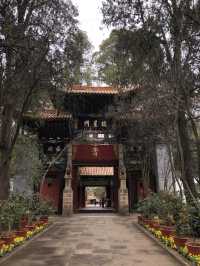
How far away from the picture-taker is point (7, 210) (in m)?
8.34

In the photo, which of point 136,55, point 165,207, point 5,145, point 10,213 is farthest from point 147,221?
point 136,55

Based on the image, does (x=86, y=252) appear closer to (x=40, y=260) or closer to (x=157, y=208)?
(x=40, y=260)

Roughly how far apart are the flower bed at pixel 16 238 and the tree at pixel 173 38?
4114mm

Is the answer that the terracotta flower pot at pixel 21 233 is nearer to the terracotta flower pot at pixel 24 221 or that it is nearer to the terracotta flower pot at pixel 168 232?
the terracotta flower pot at pixel 24 221

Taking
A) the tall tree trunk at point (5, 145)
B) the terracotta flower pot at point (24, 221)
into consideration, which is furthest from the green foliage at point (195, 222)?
the terracotta flower pot at point (24, 221)

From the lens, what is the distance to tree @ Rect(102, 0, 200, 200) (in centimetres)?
677

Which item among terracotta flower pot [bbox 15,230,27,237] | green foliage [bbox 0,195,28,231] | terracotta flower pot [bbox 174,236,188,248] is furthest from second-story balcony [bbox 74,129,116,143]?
terracotta flower pot [bbox 174,236,188,248]

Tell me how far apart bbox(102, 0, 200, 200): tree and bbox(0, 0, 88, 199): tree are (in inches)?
52.9

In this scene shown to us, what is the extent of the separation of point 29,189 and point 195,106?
1151cm

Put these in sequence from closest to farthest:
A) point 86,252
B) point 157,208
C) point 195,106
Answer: point 86,252 < point 195,106 < point 157,208

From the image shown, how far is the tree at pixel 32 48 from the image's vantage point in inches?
224

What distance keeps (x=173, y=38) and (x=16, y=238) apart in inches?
237

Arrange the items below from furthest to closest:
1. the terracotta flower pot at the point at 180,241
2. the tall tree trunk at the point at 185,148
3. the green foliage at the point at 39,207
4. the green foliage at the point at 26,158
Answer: the green foliage at the point at 26,158 → the green foliage at the point at 39,207 → the tall tree trunk at the point at 185,148 → the terracotta flower pot at the point at 180,241

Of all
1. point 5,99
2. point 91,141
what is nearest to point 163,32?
point 5,99
